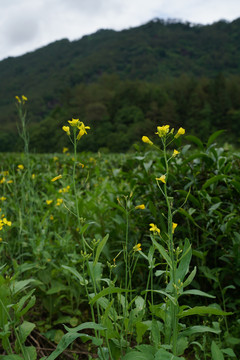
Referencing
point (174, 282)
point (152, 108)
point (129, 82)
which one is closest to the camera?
point (174, 282)

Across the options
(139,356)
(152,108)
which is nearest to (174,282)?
(139,356)

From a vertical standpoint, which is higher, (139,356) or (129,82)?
(129,82)

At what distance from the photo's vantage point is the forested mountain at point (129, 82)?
29.8 m

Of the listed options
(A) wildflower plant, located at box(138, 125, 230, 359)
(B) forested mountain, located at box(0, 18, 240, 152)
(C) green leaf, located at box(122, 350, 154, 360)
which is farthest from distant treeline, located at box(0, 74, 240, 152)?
(C) green leaf, located at box(122, 350, 154, 360)

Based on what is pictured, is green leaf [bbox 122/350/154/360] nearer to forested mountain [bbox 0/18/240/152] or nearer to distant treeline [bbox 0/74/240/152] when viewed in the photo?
forested mountain [bbox 0/18/240/152]

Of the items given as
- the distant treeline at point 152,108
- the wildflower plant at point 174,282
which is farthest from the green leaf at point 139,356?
the distant treeline at point 152,108

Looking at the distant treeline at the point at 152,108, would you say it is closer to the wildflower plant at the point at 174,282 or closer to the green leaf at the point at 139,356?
the wildflower plant at the point at 174,282

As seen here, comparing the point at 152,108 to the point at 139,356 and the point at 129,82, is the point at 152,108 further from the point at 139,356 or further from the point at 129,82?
the point at 139,356

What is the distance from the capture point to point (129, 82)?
148 ft

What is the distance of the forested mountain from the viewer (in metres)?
29.8

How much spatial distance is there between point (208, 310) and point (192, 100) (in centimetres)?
3887

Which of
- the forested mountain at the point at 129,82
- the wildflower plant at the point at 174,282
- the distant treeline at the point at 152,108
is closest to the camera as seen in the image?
the wildflower plant at the point at 174,282

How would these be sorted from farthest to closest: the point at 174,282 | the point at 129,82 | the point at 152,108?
1. the point at 129,82
2. the point at 152,108
3. the point at 174,282

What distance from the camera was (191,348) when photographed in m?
1.76
